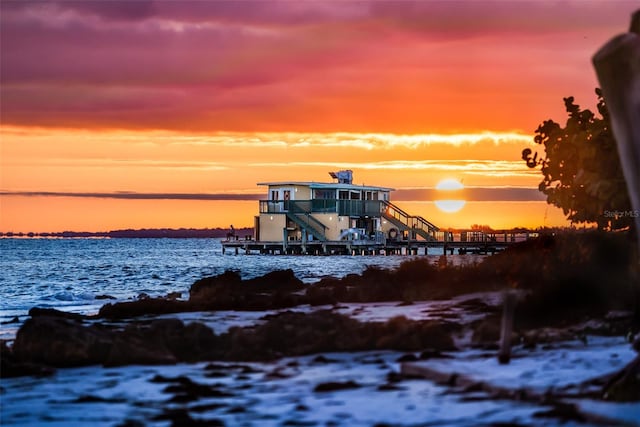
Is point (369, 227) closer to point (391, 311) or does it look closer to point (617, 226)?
point (617, 226)

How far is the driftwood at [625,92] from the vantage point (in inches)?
589

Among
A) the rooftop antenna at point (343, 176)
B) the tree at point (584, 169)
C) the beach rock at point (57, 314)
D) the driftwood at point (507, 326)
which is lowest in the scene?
the beach rock at point (57, 314)

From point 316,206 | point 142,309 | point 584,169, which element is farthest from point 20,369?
point 316,206

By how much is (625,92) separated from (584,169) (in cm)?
1293

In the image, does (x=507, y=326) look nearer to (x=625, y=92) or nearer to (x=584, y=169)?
(x=625, y=92)

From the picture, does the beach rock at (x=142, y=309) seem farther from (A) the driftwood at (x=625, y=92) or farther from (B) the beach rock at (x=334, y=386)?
(A) the driftwood at (x=625, y=92)

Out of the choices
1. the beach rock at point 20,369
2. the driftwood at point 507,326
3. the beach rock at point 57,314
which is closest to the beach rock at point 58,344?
the beach rock at point 20,369

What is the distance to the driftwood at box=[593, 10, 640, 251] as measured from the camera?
15.0 meters

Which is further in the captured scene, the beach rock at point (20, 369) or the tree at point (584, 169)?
the tree at point (584, 169)

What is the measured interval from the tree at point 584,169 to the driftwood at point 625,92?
968 centimetres

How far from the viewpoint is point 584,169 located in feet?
90.9

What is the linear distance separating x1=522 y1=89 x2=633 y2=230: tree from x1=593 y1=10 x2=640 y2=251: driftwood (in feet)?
31.8

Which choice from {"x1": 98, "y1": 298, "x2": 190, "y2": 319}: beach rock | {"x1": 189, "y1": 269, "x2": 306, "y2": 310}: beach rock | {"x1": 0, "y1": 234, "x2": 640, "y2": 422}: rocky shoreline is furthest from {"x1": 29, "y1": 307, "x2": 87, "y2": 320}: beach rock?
{"x1": 189, "y1": 269, "x2": 306, "y2": 310}: beach rock

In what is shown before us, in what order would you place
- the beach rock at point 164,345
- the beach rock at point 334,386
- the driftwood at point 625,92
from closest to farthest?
the driftwood at point 625,92
the beach rock at point 334,386
the beach rock at point 164,345
